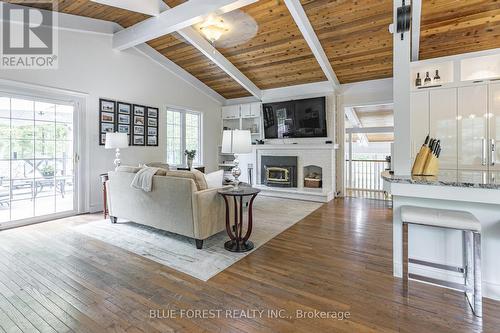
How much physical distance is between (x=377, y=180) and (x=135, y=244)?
5857mm

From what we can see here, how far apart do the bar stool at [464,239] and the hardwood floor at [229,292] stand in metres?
0.08

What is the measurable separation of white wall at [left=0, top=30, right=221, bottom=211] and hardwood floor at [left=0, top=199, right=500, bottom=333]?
2.14m

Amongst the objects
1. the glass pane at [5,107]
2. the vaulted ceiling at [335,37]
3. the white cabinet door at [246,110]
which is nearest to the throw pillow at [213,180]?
the vaulted ceiling at [335,37]

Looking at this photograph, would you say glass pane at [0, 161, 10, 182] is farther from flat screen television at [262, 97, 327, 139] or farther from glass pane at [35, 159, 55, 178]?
flat screen television at [262, 97, 327, 139]

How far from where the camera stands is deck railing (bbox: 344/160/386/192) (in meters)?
6.58

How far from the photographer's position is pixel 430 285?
7.22ft

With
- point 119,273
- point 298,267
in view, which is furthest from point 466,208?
point 119,273

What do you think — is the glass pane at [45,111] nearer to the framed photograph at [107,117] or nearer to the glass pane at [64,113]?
the glass pane at [64,113]

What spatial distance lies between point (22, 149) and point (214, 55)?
3.68 metres

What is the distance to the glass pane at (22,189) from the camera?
388 cm

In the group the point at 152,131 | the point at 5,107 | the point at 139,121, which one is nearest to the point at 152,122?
the point at 152,131

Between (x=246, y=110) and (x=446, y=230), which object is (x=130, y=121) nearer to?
(x=246, y=110)

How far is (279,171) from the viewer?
21.6ft

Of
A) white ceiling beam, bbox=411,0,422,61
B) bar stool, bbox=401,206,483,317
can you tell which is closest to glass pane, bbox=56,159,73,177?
bar stool, bbox=401,206,483,317
